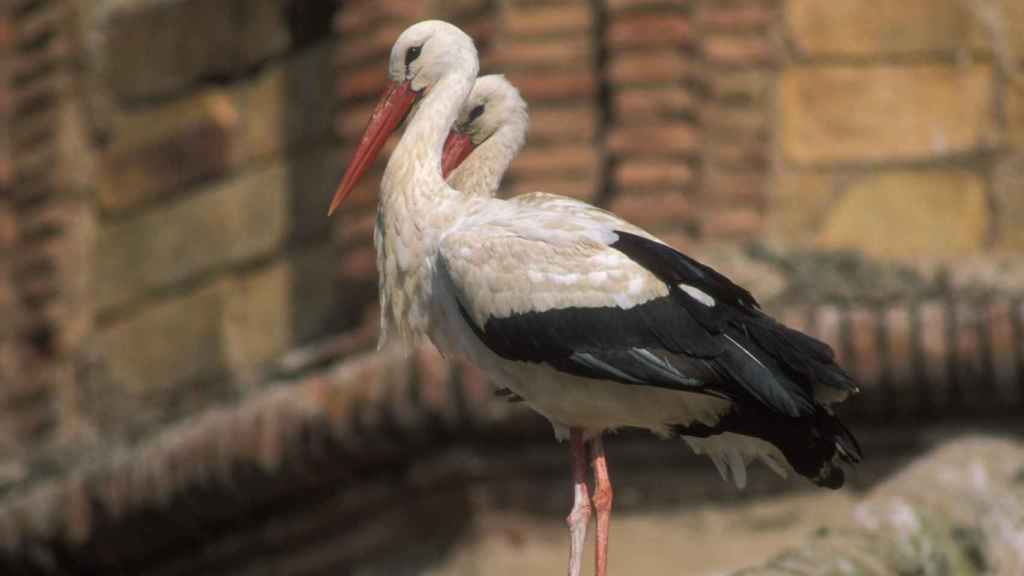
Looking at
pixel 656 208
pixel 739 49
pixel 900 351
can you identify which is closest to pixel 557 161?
pixel 656 208

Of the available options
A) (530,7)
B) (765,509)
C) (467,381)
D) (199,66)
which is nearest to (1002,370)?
(765,509)

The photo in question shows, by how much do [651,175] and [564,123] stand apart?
40cm

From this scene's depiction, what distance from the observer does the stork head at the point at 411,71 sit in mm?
7227

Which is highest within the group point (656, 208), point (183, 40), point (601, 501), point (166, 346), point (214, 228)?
point (601, 501)

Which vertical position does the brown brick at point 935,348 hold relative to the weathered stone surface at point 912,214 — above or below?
above

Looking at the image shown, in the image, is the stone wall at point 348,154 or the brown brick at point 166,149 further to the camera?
the brown brick at point 166,149

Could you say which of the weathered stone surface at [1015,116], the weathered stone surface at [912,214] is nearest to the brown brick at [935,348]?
the weathered stone surface at [912,214]

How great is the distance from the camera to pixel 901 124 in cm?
1111

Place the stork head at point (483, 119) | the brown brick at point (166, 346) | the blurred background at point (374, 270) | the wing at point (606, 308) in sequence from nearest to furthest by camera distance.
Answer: the wing at point (606, 308) < the stork head at point (483, 119) < the blurred background at point (374, 270) < the brown brick at point (166, 346)

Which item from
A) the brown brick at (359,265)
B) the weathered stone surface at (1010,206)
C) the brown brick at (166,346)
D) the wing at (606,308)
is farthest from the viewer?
the brown brick at (166,346)

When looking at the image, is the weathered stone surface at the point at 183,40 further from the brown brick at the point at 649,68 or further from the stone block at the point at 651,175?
the stone block at the point at 651,175

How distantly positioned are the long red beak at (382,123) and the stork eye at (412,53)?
5 cm

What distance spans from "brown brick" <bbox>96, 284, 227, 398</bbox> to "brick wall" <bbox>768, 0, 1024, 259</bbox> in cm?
264

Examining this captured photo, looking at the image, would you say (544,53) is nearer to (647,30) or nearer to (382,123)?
(647,30)
